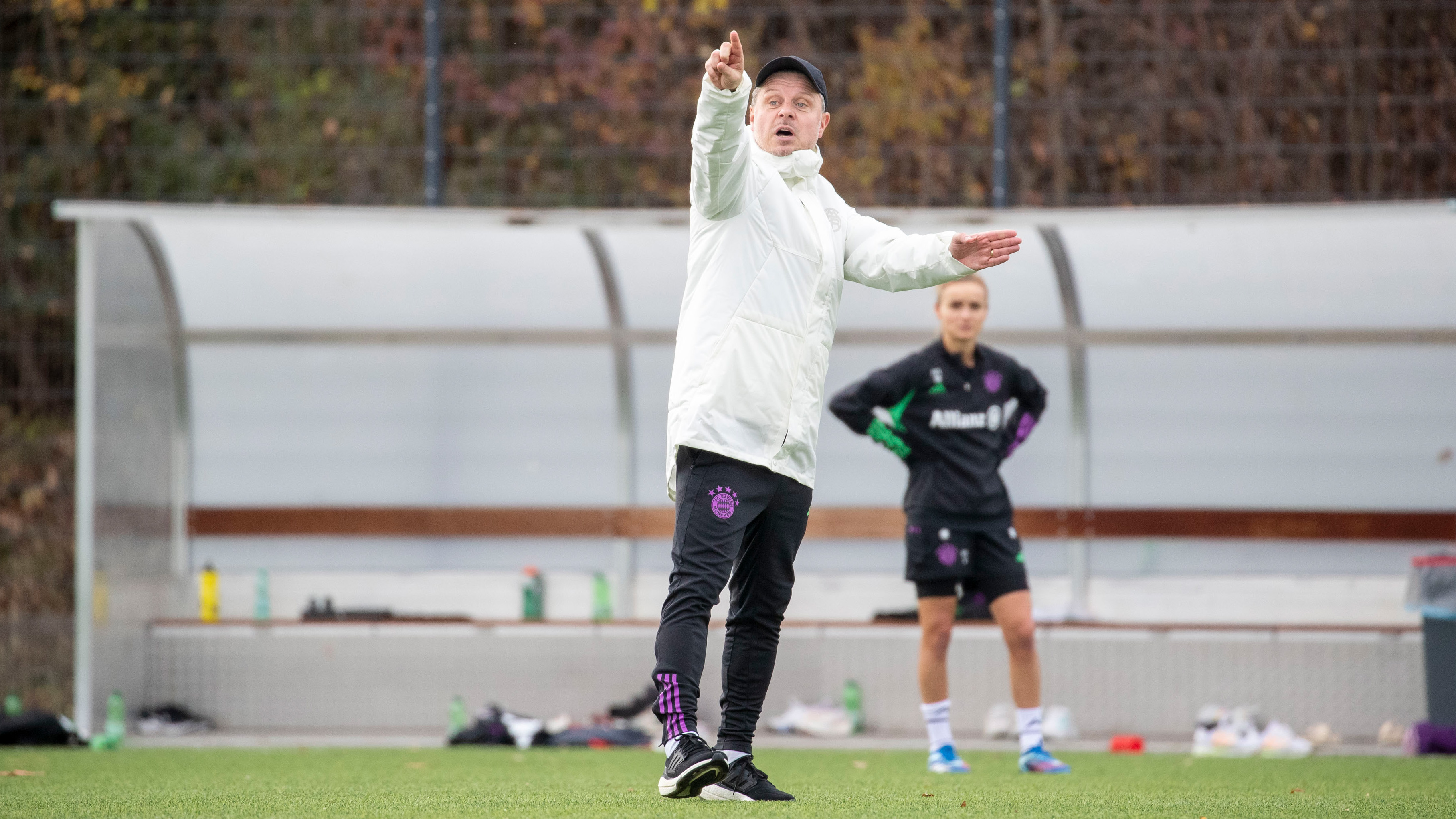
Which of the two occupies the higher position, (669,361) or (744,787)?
(669,361)

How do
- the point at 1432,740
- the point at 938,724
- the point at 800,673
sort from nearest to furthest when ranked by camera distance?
the point at 938,724
the point at 1432,740
the point at 800,673

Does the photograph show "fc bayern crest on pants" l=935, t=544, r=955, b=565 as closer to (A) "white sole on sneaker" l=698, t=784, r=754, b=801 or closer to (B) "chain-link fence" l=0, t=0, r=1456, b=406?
(A) "white sole on sneaker" l=698, t=784, r=754, b=801

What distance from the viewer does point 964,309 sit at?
5934 mm

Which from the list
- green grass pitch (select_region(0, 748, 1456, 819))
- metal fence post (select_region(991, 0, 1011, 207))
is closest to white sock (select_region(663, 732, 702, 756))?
green grass pitch (select_region(0, 748, 1456, 819))

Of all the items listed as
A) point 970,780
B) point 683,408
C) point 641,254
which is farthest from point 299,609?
point 683,408

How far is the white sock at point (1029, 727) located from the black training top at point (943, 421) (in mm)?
707

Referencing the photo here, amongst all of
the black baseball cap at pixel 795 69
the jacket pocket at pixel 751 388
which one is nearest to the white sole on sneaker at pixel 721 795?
the jacket pocket at pixel 751 388

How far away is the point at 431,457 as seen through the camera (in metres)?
9.01

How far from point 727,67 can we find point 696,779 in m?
1.58

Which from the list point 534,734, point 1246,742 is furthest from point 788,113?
A: point 1246,742

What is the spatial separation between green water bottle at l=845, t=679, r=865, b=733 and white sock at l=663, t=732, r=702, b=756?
13.2 ft

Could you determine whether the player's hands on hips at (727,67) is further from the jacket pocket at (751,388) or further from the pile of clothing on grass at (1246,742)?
the pile of clothing on grass at (1246,742)

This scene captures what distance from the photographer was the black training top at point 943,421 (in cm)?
580

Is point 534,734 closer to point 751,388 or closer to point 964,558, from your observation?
point 964,558
